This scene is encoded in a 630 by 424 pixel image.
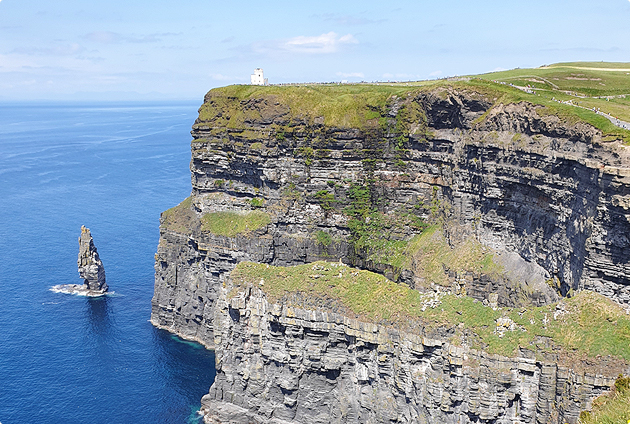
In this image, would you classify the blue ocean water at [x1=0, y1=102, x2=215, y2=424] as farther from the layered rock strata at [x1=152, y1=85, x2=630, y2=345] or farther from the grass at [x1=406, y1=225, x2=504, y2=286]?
the grass at [x1=406, y1=225, x2=504, y2=286]

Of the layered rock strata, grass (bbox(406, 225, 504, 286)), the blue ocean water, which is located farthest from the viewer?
grass (bbox(406, 225, 504, 286))

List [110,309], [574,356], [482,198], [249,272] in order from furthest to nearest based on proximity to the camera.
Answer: [110,309], [482,198], [249,272], [574,356]

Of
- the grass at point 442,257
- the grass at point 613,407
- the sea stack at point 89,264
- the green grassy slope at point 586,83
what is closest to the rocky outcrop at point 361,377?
the grass at point 613,407

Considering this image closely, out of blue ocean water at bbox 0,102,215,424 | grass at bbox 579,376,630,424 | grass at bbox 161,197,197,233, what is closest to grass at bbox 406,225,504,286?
grass at bbox 579,376,630,424

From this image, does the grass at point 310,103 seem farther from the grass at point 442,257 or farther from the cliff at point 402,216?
the grass at point 442,257

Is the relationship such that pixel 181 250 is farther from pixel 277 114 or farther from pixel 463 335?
pixel 463 335

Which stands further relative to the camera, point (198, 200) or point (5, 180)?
point (5, 180)

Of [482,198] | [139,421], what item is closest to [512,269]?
[482,198]
